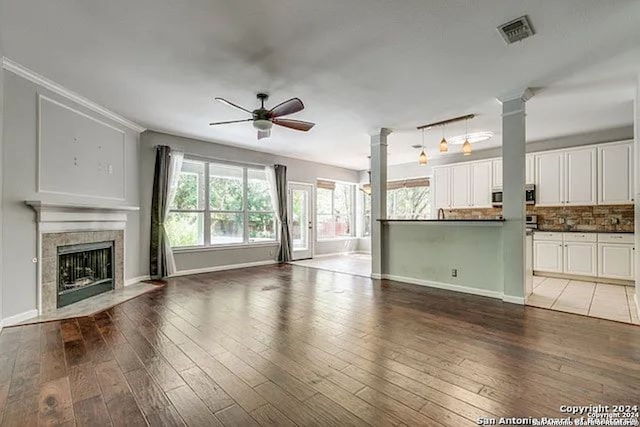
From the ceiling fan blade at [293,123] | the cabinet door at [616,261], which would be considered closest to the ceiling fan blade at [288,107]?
the ceiling fan blade at [293,123]

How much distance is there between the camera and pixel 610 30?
2582 mm

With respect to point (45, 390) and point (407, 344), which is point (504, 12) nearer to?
point (407, 344)

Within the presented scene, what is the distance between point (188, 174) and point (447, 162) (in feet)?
19.8

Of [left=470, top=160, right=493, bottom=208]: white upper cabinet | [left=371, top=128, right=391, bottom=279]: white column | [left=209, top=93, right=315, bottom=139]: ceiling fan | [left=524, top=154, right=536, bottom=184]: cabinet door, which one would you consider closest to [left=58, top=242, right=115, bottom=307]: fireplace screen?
[left=209, top=93, right=315, bottom=139]: ceiling fan

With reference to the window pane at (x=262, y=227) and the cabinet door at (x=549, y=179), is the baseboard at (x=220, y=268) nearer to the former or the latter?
the window pane at (x=262, y=227)

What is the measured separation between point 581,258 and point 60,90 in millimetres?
8267

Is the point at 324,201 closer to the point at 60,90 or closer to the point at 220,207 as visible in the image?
the point at 220,207

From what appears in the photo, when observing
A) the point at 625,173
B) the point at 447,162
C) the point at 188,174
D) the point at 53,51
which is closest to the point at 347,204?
the point at 447,162

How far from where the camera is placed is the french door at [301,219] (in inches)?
321

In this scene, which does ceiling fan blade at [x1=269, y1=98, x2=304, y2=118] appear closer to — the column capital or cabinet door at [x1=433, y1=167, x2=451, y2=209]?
the column capital

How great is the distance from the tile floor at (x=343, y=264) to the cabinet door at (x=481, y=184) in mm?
2849

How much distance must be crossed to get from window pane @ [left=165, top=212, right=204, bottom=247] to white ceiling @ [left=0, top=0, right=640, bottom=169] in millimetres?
2032

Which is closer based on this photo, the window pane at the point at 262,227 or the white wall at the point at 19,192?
the white wall at the point at 19,192

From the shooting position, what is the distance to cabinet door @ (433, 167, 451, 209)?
732 centimetres
